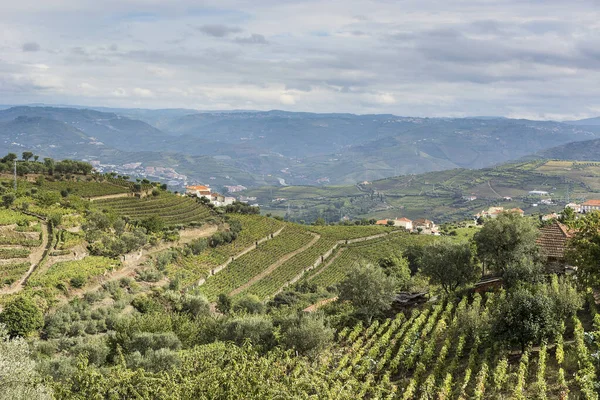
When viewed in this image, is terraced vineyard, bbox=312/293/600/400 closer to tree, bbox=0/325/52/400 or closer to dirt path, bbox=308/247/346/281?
tree, bbox=0/325/52/400

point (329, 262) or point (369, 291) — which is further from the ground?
point (369, 291)

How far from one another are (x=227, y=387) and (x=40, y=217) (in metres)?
51.0

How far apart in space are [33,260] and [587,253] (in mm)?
44946

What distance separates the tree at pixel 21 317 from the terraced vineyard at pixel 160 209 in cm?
3846

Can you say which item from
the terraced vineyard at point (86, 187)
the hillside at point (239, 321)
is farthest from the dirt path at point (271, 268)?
the terraced vineyard at point (86, 187)

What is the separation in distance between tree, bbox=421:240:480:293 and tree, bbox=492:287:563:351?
11751 millimetres

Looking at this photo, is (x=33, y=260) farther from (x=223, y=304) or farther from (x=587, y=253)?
(x=587, y=253)

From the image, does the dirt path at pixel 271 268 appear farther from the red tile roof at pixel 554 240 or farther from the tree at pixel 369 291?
the red tile roof at pixel 554 240

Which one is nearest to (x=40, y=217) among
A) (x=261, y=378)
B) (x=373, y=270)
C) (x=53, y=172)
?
(x=53, y=172)

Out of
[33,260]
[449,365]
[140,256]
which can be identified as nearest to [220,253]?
[140,256]

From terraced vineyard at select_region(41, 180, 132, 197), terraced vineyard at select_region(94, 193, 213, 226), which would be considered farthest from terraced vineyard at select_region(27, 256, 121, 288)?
terraced vineyard at select_region(41, 180, 132, 197)

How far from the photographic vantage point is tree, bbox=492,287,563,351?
23672 mm

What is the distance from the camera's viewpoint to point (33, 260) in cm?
4816

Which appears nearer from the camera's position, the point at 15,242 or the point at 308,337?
the point at 308,337
